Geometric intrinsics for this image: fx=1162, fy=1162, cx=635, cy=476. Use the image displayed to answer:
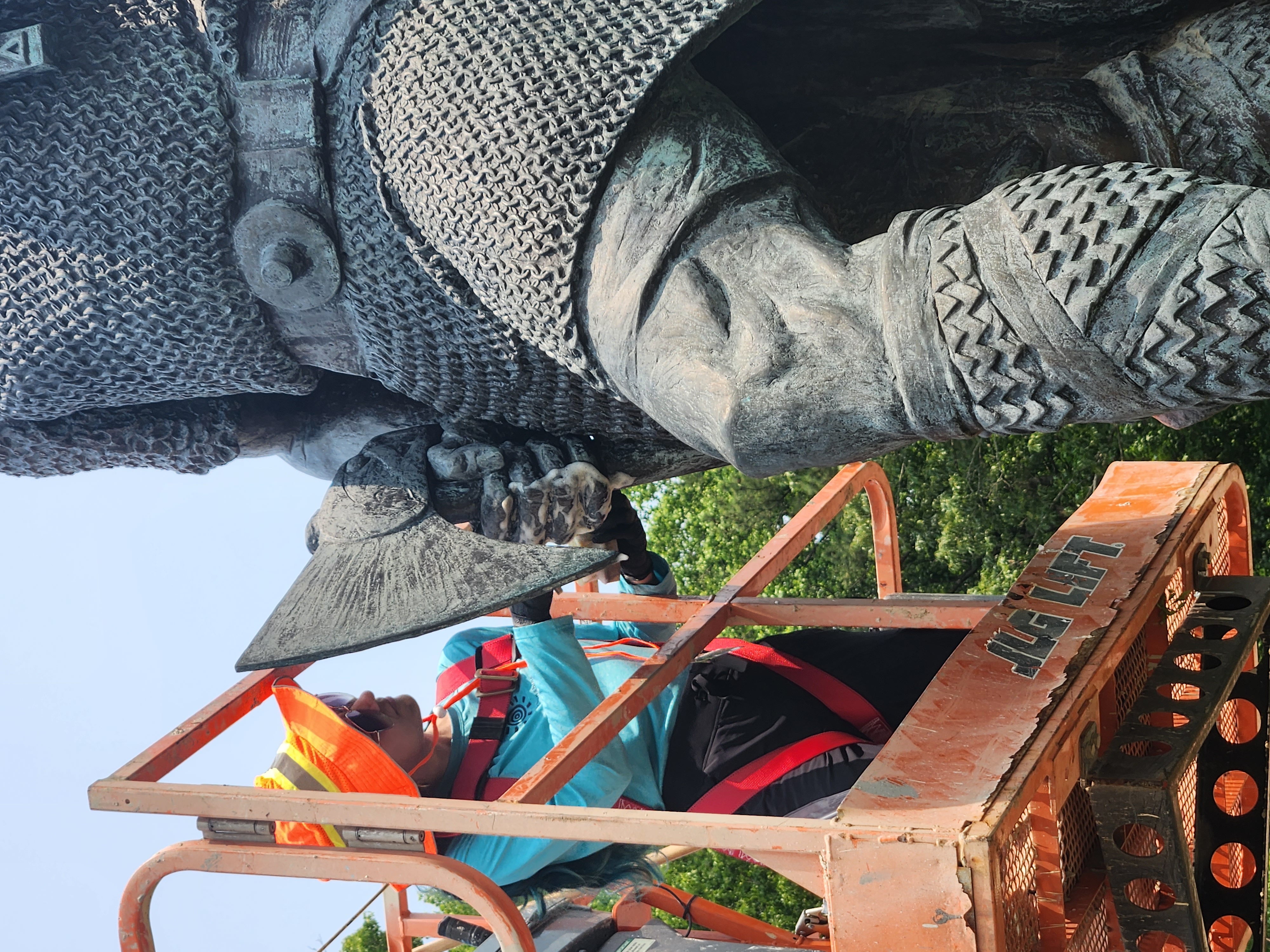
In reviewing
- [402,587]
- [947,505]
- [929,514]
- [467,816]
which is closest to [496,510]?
[402,587]

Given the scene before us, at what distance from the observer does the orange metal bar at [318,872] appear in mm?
1441

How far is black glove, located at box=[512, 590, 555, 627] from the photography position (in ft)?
6.72

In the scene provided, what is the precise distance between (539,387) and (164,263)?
48cm

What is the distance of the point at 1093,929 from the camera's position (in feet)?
5.17

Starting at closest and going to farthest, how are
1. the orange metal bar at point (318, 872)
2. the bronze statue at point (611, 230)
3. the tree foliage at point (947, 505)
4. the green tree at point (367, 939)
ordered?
1. the bronze statue at point (611, 230)
2. the orange metal bar at point (318, 872)
3. the tree foliage at point (947, 505)
4. the green tree at point (367, 939)

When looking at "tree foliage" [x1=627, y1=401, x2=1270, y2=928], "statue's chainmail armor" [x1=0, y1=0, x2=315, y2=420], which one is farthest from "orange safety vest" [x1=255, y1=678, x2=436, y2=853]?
"tree foliage" [x1=627, y1=401, x2=1270, y2=928]

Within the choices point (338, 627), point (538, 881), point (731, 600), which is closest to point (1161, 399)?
point (338, 627)

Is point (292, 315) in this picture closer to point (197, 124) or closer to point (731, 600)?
point (197, 124)

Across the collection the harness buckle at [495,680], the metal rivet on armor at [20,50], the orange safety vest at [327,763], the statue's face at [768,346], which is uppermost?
the metal rivet on armor at [20,50]

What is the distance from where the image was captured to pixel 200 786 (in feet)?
5.17

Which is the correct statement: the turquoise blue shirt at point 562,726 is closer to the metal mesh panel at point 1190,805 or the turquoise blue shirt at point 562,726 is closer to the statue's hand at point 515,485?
the statue's hand at point 515,485

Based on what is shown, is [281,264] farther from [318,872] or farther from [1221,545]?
[1221,545]

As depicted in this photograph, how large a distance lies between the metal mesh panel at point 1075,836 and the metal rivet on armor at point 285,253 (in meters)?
1.15

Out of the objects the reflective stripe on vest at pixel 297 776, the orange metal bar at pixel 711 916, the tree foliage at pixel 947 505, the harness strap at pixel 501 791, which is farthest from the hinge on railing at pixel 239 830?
the tree foliage at pixel 947 505
